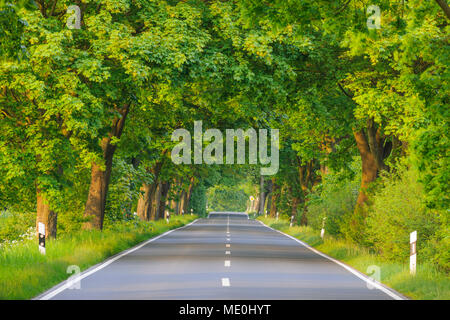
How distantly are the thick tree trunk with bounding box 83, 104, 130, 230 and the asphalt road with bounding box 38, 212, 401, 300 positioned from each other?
514 cm

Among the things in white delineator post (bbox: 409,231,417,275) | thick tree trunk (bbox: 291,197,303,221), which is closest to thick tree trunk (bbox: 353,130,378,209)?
white delineator post (bbox: 409,231,417,275)

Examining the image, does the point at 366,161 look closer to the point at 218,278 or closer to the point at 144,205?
the point at 218,278

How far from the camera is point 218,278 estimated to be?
19.6 m

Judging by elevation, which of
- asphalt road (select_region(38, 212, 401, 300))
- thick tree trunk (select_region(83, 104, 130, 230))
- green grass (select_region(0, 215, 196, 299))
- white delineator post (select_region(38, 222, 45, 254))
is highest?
thick tree trunk (select_region(83, 104, 130, 230))

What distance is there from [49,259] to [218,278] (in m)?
4.31

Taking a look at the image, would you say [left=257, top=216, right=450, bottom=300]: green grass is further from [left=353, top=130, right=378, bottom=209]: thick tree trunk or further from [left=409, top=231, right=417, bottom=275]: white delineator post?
[left=353, top=130, right=378, bottom=209]: thick tree trunk

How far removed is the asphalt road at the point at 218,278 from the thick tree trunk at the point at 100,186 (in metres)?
5.14

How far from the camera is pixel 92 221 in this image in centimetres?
3450

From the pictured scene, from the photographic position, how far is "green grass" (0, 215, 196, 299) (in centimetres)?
1622

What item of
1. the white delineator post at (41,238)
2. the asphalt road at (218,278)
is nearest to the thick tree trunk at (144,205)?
the asphalt road at (218,278)

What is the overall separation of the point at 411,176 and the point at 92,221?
1464cm

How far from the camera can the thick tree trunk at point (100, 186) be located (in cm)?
3450

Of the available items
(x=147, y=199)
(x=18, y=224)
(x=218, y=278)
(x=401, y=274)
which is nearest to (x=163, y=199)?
(x=147, y=199)

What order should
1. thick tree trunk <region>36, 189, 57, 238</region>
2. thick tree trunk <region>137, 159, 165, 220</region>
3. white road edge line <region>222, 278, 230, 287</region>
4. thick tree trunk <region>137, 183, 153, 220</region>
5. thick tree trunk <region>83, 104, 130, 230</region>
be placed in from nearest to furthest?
white road edge line <region>222, 278, 230, 287</region> → thick tree trunk <region>36, 189, 57, 238</region> → thick tree trunk <region>83, 104, 130, 230</region> → thick tree trunk <region>137, 159, 165, 220</region> → thick tree trunk <region>137, 183, 153, 220</region>
